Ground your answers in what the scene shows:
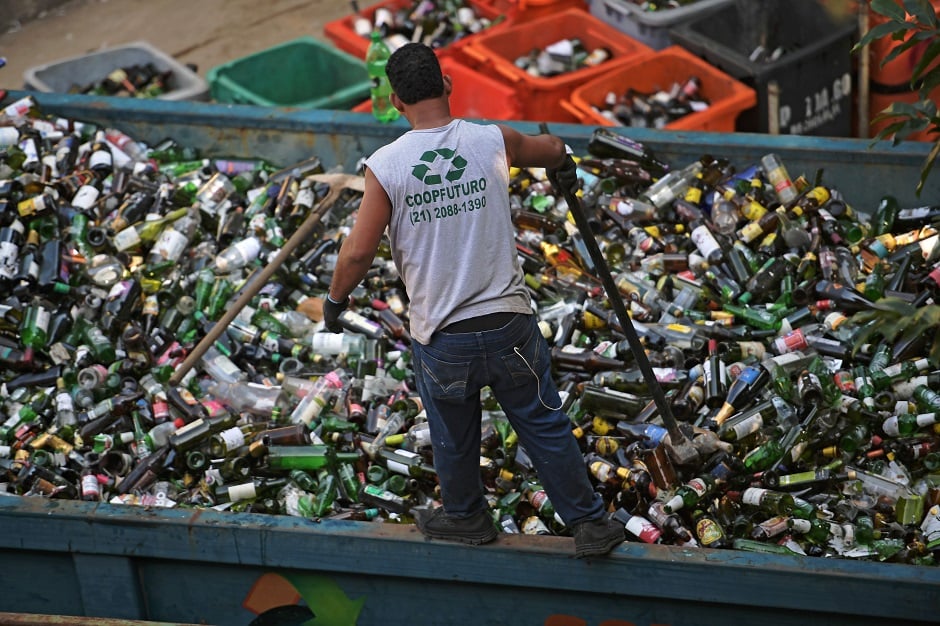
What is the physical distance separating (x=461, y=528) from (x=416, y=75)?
55.7 inches

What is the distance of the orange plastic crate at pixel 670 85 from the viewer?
613 cm

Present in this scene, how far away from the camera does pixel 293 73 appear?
24.8 ft

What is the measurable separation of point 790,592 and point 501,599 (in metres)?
0.89

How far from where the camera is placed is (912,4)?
3.01m

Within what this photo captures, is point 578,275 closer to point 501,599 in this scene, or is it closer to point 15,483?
point 501,599

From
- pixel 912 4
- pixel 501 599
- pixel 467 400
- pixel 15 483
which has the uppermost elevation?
pixel 912 4

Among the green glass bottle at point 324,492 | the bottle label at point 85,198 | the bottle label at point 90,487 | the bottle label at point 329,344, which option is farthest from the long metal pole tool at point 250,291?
the bottle label at point 85,198

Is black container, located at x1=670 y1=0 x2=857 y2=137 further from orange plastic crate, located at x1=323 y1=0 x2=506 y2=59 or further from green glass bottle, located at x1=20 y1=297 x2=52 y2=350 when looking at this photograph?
green glass bottle, located at x1=20 y1=297 x2=52 y2=350

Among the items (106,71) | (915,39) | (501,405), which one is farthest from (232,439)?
(106,71)

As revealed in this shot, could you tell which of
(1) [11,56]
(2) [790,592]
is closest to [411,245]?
(2) [790,592]

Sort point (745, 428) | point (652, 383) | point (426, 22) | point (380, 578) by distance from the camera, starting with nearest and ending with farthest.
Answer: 1. point (380, 578)
2. point (652, 383)
3. point (745, 428)
4. point (426, 22)

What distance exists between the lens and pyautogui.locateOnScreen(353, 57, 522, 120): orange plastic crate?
6.59 meters

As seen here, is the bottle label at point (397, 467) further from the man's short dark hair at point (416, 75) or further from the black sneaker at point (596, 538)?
the man's short dark hair at point (416, 75)

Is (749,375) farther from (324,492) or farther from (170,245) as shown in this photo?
(170,245)
